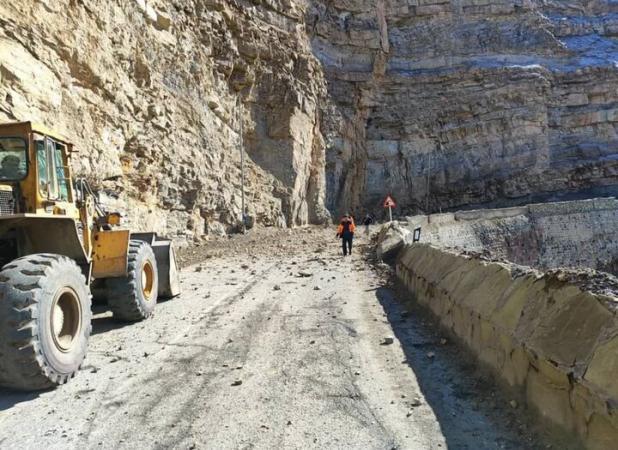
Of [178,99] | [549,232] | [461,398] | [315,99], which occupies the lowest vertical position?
[549,232]

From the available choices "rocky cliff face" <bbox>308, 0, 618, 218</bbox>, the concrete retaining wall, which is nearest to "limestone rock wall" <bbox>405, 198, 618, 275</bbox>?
"rocky cliff face" <bbox>308, 0, 618, 218</bbox>

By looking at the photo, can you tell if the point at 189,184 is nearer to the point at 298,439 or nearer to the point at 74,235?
the point at 74,235

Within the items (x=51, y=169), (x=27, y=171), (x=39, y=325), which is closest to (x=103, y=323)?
(x=51, y=169)

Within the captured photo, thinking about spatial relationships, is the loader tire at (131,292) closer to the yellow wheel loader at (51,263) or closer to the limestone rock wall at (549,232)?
the yellow wheel loader at (51,263)

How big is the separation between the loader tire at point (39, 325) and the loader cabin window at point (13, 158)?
3.66 feet

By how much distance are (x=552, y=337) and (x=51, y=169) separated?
505 centimetres

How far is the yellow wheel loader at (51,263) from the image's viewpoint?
3.66m

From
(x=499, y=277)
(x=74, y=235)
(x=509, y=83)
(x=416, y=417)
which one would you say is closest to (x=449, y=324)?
(x=499, y=277)

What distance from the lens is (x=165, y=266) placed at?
8.00 metres

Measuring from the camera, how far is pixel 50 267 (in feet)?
13.3

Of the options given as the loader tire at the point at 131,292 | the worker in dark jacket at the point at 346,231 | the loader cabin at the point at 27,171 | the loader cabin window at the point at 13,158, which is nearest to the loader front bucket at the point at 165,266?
the loader tire at the point at 131,292

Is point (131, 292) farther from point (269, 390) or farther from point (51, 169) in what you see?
point (269, 390)

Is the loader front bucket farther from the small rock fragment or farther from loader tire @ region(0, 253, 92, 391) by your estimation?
the small rock fragment

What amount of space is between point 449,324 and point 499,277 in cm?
108
